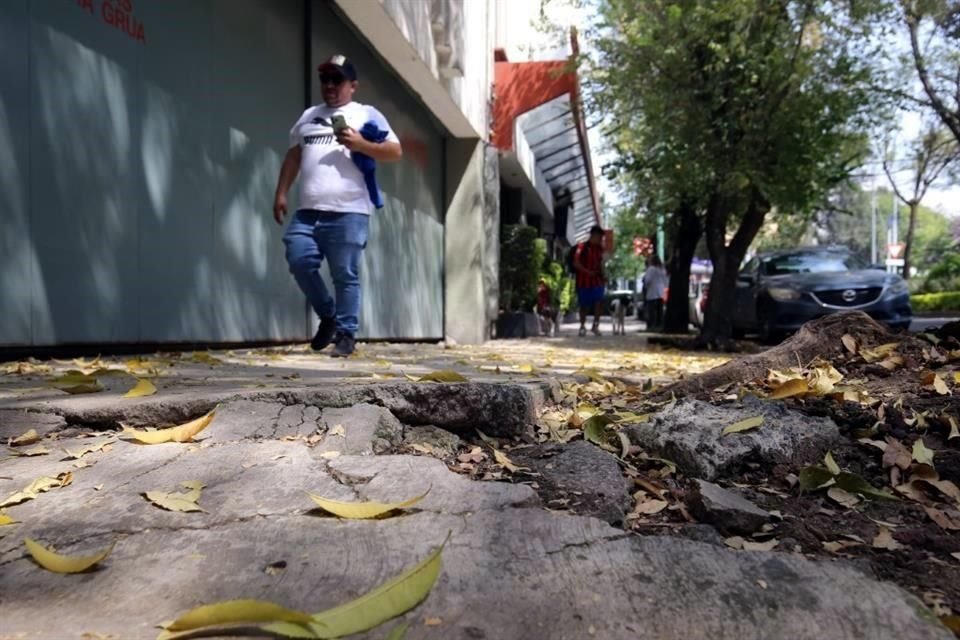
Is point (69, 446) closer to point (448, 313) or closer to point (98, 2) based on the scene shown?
point (98, 2)

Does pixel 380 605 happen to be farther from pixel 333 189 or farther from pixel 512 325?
pixel 512 325

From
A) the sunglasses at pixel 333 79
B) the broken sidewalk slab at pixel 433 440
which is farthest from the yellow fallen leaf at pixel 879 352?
the sunglasses at pixel 333 79

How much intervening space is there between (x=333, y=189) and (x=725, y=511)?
337cm

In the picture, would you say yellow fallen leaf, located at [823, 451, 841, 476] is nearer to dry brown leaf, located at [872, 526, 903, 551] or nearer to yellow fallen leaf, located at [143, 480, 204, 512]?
dry brown leaf, located at [872, 526, 903, 551]

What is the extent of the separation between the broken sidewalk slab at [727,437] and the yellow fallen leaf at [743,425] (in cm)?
1

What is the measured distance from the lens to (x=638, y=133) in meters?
10.8

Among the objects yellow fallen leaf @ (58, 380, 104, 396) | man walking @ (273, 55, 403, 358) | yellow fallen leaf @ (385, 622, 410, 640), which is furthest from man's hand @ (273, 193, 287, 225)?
yellow fallen leaf @ (385, 622, 410, 640)

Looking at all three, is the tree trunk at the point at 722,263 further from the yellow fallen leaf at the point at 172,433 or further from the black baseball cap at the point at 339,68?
the yellow fallen leaf at the point at 172,433

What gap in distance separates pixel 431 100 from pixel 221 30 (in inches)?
148

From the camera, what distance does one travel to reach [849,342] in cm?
379

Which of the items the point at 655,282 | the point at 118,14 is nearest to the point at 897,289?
the point at 655,282

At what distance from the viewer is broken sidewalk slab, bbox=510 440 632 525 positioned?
2.03m

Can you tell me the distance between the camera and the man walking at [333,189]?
4.71m

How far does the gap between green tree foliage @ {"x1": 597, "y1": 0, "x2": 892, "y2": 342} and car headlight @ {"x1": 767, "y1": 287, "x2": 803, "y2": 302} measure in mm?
1600
